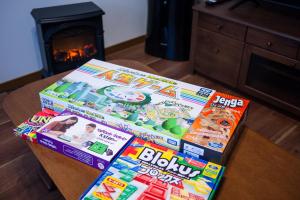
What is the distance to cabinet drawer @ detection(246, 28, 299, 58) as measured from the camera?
188cm

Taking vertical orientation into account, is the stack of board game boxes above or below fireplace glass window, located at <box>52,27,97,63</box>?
above

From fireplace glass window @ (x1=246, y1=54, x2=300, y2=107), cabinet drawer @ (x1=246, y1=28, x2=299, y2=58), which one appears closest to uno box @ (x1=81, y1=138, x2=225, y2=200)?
cabinet drawer @ (x1=246, y1=28, x2=299, y2=58)

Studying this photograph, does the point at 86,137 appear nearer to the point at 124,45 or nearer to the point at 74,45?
the point at 74,45

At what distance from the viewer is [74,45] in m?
2.40

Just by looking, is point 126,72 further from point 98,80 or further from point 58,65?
point 58,65

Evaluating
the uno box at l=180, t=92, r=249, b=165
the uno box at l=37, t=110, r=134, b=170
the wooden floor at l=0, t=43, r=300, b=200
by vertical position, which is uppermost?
the uno box at l=180, t=92, r=249, b=165

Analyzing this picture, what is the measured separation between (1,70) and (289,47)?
74.5 inches

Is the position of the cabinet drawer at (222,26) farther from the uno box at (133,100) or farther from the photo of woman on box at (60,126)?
the photo of woman on box at (60,126)

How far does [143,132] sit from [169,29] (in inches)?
67.9

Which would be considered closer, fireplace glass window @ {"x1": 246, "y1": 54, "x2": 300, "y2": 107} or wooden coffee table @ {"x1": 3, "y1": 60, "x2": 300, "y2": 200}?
wooden coffee table @ {"x1": 3, "y1": 60, "x2": 300, "y2": 200}

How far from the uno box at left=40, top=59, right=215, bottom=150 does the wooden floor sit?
23.3 inches

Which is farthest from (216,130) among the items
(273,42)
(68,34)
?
(68,34)

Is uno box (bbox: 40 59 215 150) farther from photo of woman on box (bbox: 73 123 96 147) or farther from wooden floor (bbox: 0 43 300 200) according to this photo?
wooden floor (bbox: 0 43 300 200)

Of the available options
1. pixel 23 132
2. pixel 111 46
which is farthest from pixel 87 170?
pixel 111 46
